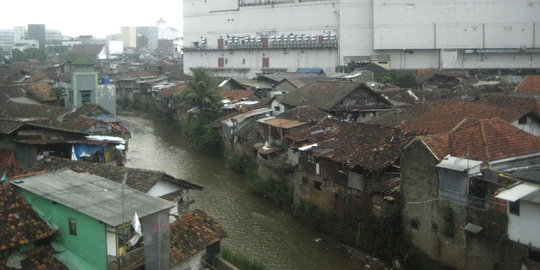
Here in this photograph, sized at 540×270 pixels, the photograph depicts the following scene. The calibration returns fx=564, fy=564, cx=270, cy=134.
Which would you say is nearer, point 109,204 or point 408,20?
point 109,204

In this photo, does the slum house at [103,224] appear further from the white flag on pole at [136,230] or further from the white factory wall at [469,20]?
the white factory wall at [469,20]

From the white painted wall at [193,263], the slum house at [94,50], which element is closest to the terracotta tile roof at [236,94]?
the white painted wall at [193,263]

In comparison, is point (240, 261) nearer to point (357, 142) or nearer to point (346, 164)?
point (346, 164)

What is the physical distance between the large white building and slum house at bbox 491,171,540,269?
3048 cm

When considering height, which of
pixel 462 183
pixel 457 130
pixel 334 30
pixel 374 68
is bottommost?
pixel 462 183

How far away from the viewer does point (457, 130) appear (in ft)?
39.4

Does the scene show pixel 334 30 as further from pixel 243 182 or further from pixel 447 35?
pixel 243 182

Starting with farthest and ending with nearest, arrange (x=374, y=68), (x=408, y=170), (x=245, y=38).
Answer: (x=245, y=38), (x=374, y=68), (x=408, y=170)

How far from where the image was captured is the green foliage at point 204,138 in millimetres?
24141

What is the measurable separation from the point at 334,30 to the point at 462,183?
32.4 metres

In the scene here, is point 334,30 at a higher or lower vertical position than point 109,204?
higher

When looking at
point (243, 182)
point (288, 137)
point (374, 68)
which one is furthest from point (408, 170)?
point (374, 68)

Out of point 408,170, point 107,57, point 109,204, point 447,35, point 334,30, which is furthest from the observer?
point 107,57

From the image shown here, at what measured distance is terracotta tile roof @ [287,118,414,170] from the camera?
12.7m
